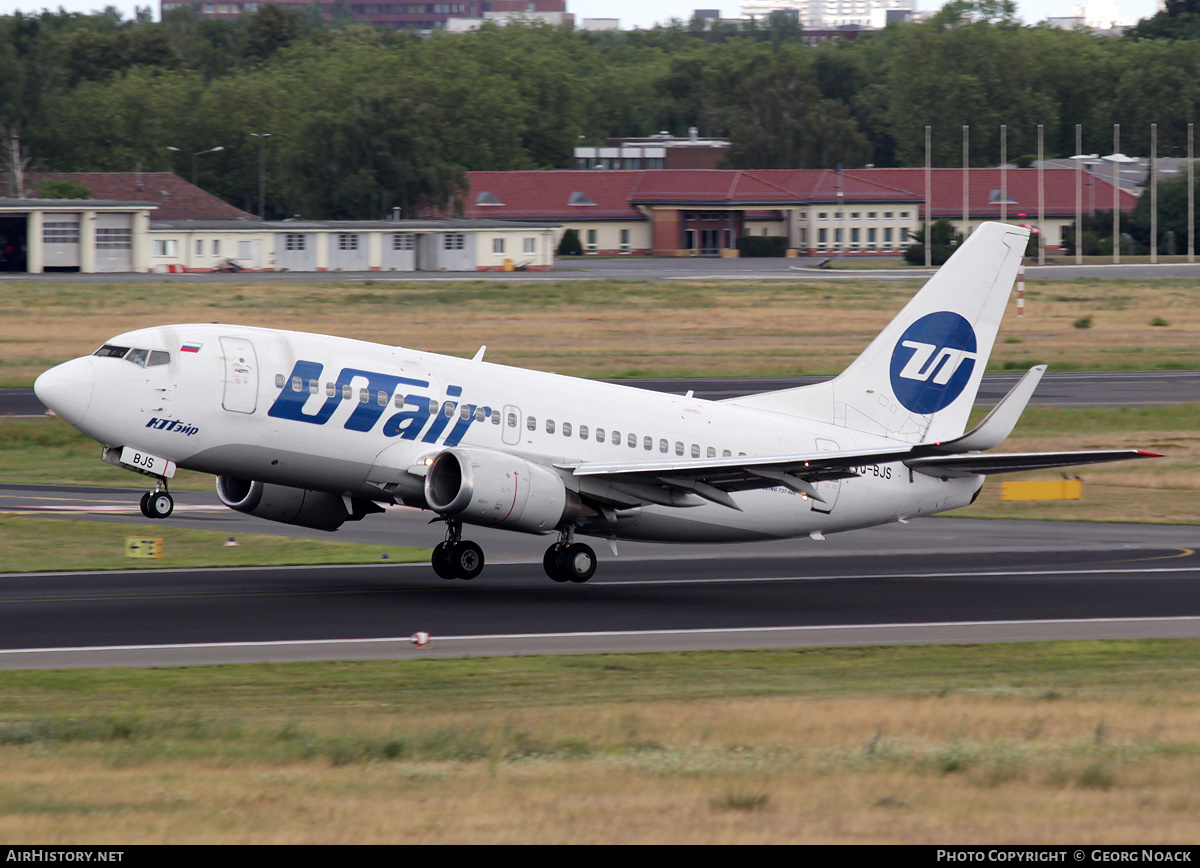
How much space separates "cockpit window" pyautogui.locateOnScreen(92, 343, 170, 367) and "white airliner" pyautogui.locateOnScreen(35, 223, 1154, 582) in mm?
43

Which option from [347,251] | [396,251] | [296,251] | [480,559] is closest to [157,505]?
[480,559]

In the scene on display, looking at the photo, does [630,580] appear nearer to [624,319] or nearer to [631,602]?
[631,602]

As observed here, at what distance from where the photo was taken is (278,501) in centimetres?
3131

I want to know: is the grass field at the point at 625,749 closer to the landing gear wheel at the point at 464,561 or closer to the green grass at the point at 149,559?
the landing gear wheel at the point at 464,561

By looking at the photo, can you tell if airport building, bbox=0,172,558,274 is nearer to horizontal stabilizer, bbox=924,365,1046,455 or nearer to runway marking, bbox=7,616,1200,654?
runway marking, bbox=7,616,1200,654

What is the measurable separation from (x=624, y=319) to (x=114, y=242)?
60.6 m

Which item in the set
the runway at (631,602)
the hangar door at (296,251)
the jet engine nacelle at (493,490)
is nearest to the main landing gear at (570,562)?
the runway at (631,602)

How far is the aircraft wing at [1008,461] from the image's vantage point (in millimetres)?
28859

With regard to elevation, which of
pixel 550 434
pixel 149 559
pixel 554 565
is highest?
pixel 550 434

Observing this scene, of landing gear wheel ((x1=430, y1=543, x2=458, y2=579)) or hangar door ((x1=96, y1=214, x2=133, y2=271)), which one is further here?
hangar door ((x1=96, y1=214, x2=133, y2=271))

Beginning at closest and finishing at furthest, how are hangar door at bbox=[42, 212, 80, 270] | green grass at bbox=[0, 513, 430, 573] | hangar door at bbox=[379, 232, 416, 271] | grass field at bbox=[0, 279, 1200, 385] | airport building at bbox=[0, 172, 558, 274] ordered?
1. green grass at bbox=[0, 513, 430, 573]
2. grass field at bbox=[0, 279, 1200, 385]
3. hangar door at bbox=[42, 212, 80, 270]
4. airport building at bbox=[0, 172, 558, 274]
5. hangar door at bbox=[379, 232, 416, 271]

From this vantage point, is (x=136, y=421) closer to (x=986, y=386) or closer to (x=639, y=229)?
(x=986, y=386)

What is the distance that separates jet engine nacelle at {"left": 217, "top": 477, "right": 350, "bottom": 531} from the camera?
3116 cm

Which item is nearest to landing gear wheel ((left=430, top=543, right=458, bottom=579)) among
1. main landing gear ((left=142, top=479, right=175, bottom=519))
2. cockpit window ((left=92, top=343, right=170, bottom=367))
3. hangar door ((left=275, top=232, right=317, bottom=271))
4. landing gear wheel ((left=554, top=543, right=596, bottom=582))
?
landing gear wheel ((left=554, top=543, right=596, bottom=582))
